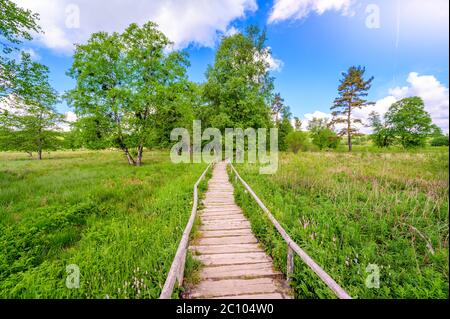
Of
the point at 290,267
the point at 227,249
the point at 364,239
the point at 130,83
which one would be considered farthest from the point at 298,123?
the point at 290,267

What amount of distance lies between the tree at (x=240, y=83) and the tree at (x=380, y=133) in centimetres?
2565

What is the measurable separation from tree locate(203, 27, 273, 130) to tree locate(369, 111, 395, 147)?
84.2 feet

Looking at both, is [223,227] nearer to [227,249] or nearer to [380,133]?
[227,249]

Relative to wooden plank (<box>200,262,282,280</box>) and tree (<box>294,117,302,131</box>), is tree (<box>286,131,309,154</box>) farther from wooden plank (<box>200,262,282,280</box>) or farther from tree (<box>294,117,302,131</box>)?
tree (<box>294,117,302,131</box>)

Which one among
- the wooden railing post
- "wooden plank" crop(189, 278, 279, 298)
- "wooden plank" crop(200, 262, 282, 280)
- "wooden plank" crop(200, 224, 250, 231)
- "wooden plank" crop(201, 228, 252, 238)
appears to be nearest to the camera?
"wooden plank" crop(189, 278, 279, 298)

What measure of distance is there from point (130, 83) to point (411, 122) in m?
43.8

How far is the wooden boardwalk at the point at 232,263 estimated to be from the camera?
2.87m

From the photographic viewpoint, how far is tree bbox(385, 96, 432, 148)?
1119 inches

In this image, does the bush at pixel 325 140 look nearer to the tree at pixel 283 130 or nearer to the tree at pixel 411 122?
the tree at pixel 283 130

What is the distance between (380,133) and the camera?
33.3 metres

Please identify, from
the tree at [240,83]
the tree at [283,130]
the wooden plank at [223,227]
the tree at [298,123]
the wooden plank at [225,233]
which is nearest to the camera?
the wooden plank at [225,233]

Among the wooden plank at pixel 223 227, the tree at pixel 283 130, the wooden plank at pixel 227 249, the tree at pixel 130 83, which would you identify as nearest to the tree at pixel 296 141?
the tree at pixel 283 130

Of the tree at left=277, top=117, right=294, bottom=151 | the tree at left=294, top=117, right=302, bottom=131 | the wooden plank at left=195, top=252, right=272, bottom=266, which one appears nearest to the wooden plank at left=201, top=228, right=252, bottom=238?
the wooden plank at left=195, top=252, right=272, bottom=266

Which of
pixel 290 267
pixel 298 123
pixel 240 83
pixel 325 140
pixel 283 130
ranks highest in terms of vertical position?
pixel 298 123
